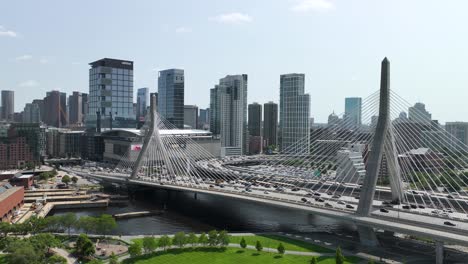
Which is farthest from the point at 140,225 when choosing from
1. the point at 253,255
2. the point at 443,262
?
the point at 443,262

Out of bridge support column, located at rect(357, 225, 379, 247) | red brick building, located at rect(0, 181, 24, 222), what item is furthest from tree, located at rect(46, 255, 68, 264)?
bridge support column, located at rect(357, 225, 379, 247)

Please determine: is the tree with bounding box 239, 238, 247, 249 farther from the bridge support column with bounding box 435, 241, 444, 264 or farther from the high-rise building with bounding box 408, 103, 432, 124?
the high-rise building with bounding box 408, 103, 432, 124

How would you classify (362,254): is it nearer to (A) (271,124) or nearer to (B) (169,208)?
(B) (169,208)

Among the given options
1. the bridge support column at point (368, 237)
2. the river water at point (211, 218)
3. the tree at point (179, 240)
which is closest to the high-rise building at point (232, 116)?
the river water at point (211, 218)

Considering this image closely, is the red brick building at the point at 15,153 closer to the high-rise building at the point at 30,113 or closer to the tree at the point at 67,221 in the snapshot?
the tree at the point at 67,221

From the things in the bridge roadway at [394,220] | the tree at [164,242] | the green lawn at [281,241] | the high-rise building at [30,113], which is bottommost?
the green lawn at [281,241]
